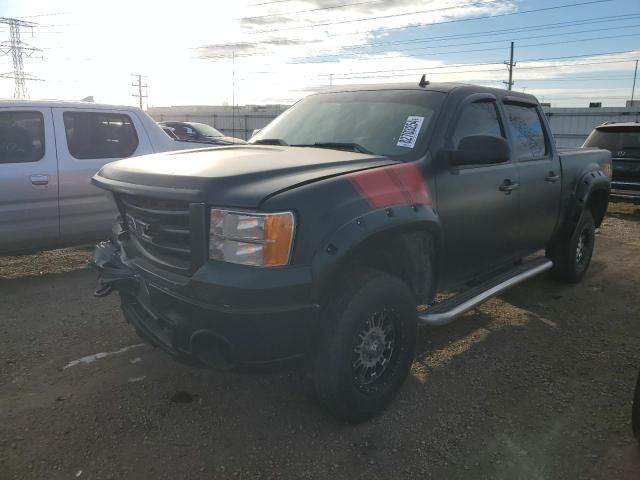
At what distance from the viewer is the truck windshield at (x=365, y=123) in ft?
11.5

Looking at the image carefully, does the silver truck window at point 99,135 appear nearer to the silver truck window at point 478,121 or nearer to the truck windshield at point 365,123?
the truck windshield at point 365,123

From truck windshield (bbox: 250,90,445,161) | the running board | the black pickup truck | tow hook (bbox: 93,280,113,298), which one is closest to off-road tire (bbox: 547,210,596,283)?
the running board

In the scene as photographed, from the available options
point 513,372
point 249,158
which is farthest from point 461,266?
point 249,158

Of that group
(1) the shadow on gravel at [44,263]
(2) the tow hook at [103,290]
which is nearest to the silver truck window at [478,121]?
(2) the tow hook at [103,290]

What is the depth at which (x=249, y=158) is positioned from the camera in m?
3.07

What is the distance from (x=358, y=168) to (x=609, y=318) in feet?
10.8

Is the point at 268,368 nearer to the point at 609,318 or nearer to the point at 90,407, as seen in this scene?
the point at 90,407

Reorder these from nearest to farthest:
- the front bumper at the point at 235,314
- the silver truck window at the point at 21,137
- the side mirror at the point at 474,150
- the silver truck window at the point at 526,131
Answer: the front bumper at the point at 235,314, the side mirror at the point at 474,150, the silver truck window at the point at 526,131, the silver truck window at the point at 21,137

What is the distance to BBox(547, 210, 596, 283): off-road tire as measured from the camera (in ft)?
18.1

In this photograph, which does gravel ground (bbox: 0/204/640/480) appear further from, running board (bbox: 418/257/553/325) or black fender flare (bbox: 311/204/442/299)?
black fender flare (bbox: 311/204/442/299)

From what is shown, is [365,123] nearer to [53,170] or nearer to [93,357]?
[93,357]

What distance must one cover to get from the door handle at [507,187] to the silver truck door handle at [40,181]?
4.38 m

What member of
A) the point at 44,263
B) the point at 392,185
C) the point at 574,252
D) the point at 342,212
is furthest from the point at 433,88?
the point at 44,263

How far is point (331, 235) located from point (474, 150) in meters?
1.38
